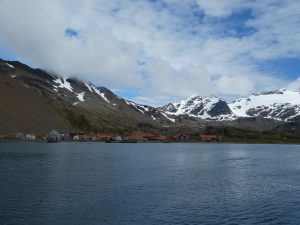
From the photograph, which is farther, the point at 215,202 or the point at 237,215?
the point at 215,202

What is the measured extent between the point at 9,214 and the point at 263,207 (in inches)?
1197

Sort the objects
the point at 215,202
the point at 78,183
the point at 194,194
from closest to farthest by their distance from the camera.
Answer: the point at 215,202 < the point at 194,194 < the point at 78,183

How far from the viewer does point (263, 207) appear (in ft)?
181

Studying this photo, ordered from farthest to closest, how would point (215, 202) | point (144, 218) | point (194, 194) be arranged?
point (194, 194), point (215, 202), point (144, 218)

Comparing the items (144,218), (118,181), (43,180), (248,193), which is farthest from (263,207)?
(43,180)

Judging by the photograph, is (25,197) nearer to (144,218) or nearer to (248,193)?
(144,218)

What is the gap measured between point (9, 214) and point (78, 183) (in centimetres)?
2558

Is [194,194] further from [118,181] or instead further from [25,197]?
[25,197]

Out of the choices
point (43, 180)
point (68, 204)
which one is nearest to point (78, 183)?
point (43, 180)

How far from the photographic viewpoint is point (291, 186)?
75875 mm

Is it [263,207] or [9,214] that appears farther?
[263,207]

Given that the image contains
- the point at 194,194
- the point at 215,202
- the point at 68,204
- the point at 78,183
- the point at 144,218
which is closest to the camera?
the point at 144,218

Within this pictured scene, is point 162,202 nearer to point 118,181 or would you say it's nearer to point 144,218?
point 144,218

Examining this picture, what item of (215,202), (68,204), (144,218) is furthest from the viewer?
(215,202)
